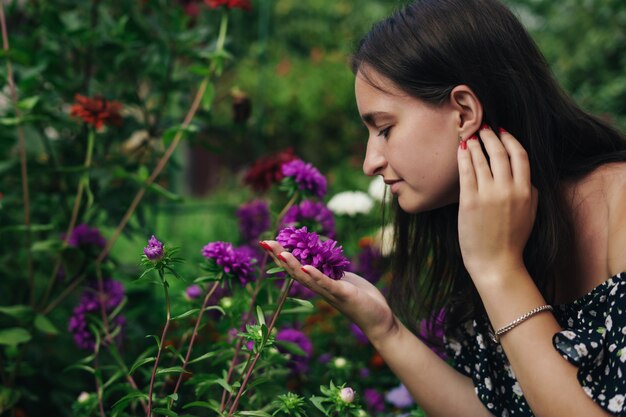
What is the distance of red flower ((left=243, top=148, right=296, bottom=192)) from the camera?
6.13 feet

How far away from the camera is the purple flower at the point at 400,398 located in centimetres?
182

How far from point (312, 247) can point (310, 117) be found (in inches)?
179

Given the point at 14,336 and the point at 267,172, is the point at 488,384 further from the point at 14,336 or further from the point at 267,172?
the point at 14,336

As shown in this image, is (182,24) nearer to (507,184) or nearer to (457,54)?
(457,54)

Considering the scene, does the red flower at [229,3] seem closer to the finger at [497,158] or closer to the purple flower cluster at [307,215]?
the purple flower cluster at [307,215]

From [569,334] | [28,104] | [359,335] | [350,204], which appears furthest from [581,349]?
[350,204]

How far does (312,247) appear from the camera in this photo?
110 cm

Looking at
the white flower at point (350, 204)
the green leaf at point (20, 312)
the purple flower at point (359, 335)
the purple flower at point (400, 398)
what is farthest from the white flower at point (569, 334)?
the white flower at point (350, 204)

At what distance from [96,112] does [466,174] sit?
86 cm

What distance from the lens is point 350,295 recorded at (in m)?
1.26

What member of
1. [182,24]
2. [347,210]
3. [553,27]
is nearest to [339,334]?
[347,210]

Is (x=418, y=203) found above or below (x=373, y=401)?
above

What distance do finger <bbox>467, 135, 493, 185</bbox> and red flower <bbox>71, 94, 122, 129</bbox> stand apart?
0.83 m

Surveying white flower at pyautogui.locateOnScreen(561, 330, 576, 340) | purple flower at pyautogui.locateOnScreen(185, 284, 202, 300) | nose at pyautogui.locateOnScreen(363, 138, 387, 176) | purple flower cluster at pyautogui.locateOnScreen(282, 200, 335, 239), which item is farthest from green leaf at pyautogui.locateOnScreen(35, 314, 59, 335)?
white flower at pyautogui.locateOnScreen(561, 330, 576, 340)
